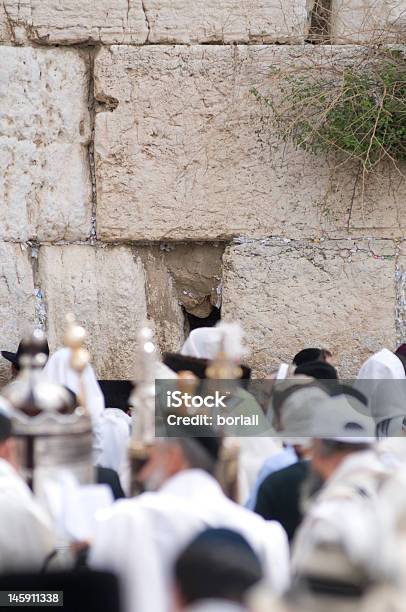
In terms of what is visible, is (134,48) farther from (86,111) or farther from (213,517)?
(213,517)

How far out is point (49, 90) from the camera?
6.37m

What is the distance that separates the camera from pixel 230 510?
3184 millimetres

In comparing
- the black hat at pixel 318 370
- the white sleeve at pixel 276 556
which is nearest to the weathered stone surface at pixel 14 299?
the black hat at pixel 318 370

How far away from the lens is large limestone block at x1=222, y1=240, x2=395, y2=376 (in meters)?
6.32

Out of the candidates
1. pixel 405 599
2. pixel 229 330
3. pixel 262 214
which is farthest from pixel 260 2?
pixel 405 599

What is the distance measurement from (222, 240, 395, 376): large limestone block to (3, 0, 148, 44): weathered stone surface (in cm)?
128

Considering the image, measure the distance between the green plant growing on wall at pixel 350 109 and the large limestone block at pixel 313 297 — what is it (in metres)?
0.47

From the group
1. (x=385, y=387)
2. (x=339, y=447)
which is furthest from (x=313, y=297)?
(x=339, y=447)

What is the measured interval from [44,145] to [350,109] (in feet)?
5.32

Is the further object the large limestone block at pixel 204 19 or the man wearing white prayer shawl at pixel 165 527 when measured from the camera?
the large limestone block at pixel 204 19

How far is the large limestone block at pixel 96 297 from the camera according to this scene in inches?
251

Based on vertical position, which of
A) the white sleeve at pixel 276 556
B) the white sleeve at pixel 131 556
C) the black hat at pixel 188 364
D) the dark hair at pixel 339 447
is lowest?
the black hat at pixel 188 364

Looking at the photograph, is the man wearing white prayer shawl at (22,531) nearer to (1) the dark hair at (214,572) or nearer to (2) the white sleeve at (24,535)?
(2) the white sleeve at (24,535)

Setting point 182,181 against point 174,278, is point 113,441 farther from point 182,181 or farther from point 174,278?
point 182,181
